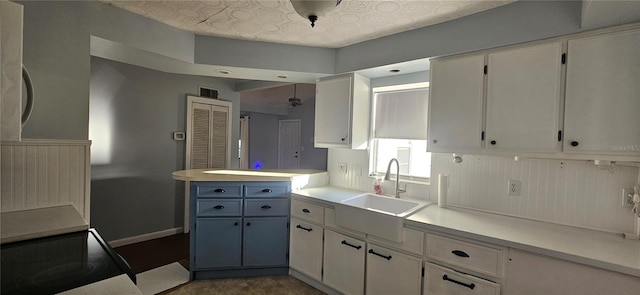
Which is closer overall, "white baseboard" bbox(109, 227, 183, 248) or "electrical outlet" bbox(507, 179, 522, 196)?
"electrical outlet" bbox(507, 179, 522, 196)

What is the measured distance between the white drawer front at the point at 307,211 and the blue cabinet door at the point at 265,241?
156 mm

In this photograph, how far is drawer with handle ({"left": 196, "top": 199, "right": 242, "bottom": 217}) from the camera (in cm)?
253

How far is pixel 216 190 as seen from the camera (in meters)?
→ 2.55

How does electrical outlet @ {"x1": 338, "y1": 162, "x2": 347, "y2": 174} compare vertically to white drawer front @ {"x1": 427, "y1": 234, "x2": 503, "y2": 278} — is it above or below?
above

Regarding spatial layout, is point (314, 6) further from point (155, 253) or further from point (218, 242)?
point (155, 253)

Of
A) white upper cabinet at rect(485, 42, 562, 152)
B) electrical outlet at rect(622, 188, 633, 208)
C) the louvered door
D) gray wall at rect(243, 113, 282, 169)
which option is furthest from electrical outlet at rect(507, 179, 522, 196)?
gray wall at rect(243, 113, 282, 169)

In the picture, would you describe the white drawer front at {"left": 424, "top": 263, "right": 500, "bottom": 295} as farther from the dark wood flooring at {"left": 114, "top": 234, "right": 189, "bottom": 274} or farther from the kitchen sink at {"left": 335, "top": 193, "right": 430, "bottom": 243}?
the dark wood flooring at {"left": 114, "top": 234, "right": 189, "bottom": 274}

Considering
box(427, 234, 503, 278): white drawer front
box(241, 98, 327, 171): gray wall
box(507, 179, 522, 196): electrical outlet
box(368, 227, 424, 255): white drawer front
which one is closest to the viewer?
box(427, 234, 503, 278): white drawer front

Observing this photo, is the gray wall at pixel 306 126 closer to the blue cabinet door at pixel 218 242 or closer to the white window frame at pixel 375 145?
the white window frame at pixel 375 145

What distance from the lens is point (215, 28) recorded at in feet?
7.61

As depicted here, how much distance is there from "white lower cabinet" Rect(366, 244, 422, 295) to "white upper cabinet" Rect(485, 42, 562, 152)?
962 millimetres

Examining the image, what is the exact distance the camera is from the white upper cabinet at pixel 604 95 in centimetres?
143

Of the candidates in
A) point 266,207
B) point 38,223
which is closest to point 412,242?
point 266,207

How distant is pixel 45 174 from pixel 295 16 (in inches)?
72.1
